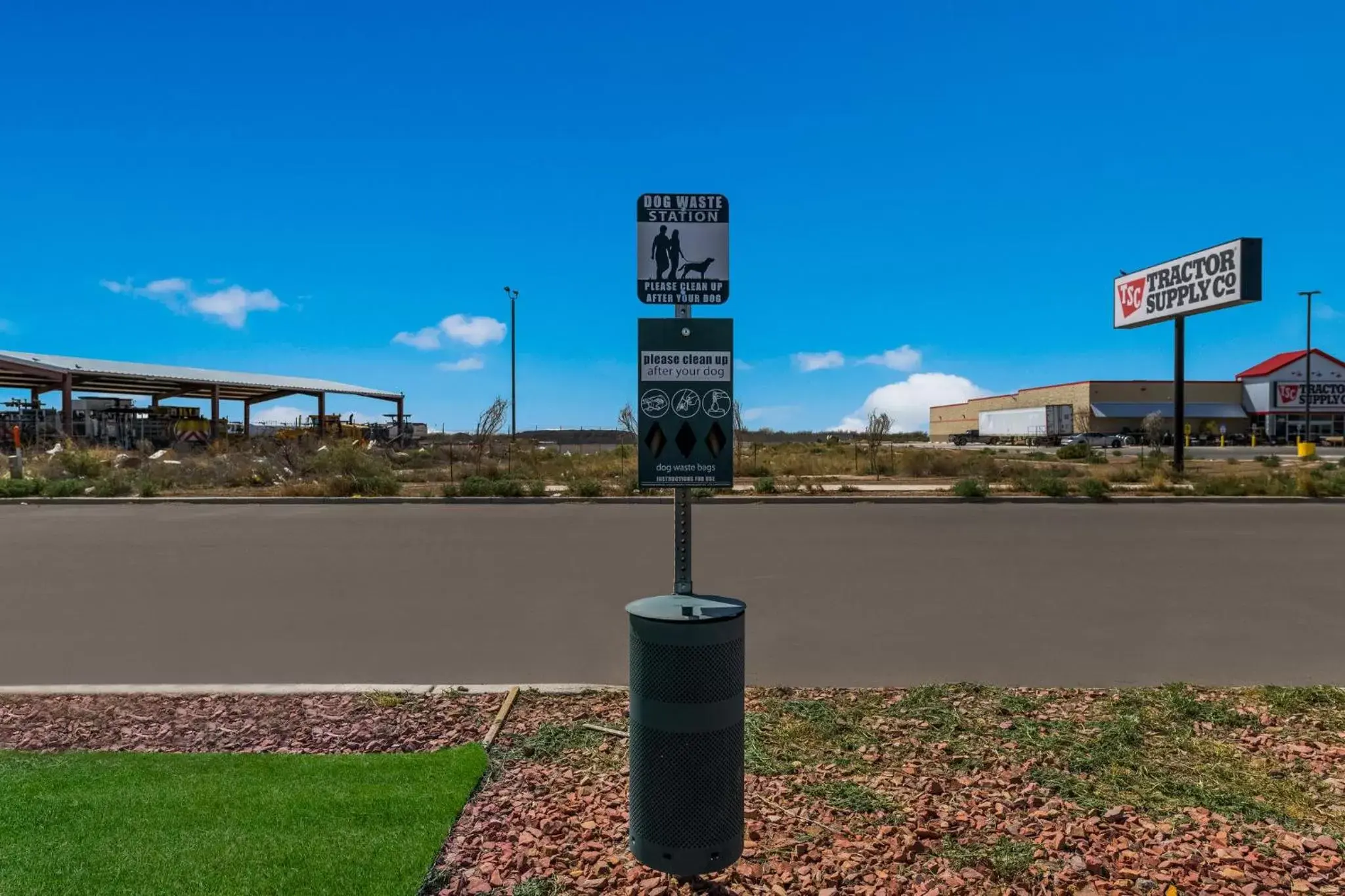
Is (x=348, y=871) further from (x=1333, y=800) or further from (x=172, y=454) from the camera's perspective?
(x=172, y=454)

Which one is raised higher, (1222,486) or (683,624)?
(683,624)

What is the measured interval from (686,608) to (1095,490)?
1944cm

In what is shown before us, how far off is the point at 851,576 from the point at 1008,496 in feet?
38.6

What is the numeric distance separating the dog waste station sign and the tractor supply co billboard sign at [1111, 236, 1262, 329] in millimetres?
31179

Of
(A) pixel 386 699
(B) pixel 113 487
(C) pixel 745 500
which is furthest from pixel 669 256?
(B) pixel 113 487

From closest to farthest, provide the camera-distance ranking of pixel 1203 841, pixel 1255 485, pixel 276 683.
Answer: pixel 1203 841 < pixel 276 683 < pixel 1255 485

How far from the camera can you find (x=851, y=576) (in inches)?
385

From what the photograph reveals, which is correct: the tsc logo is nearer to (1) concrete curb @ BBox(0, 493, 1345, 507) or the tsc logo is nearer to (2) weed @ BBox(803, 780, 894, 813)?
(1) concrete curb @ BBox(0, 493, 1345, 507)

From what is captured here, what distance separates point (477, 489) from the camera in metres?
21.1

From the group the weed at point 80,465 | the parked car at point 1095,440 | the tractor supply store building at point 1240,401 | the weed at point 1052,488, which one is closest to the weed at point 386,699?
the weed at point 1052,488

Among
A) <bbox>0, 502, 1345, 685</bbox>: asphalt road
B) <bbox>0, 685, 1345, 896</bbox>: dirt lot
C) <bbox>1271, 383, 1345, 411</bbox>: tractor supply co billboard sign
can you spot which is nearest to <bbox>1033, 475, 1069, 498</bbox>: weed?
<bbox>0, 502, 1345, 685</bbox>: asphalt road

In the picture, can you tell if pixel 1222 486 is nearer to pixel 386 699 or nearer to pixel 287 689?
pixel 386 699

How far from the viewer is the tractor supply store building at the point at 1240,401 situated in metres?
74.6

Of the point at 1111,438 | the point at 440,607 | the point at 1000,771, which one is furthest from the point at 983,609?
the point at 1111,438
